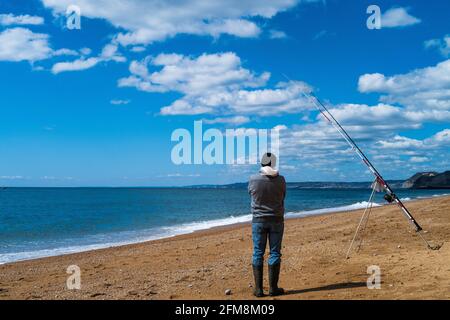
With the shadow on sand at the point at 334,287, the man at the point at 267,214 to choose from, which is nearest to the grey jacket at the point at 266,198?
the man at the point at 267,214

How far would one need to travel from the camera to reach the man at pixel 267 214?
714 cm

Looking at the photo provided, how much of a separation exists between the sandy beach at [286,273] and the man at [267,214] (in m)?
0.49

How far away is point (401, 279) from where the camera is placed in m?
A: 7.76

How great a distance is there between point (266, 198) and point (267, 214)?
24cm

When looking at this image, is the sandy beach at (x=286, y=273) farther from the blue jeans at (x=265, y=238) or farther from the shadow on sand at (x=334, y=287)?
the blue jeans at (x=265, y=238)

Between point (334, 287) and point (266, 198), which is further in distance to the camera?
point (334, 287)

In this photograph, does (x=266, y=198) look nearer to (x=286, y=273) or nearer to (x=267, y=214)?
(x=267, y=214)

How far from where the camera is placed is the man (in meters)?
7.14

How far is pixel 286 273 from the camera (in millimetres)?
9070

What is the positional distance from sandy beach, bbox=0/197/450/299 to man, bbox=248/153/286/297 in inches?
19.2

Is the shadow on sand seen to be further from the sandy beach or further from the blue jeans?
the blue jeans

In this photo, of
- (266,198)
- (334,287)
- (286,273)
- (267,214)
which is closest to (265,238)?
(267,214)
